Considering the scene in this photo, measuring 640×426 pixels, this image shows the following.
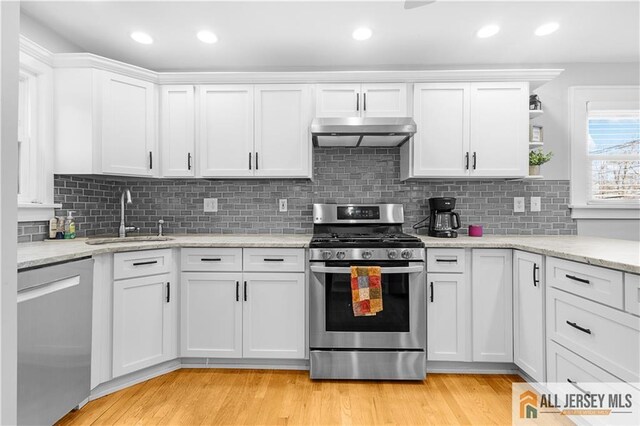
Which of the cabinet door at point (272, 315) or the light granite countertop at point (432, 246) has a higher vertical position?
the light granite countertop at point (432, 246)

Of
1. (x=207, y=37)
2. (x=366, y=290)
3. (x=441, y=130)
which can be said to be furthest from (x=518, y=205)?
(x=207, y=37)

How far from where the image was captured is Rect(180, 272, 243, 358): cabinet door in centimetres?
255

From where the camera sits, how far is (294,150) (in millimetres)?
2879

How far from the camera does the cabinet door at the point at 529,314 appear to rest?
2145mm

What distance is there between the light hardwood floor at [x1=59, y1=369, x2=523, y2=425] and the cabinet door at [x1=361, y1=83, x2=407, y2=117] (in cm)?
197

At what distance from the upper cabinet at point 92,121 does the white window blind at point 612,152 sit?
12.6 ft

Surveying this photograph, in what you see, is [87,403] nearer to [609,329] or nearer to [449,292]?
[449,292]

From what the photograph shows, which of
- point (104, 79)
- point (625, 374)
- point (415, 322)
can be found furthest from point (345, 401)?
point (104, 79)

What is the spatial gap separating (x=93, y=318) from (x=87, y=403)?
1.70 ft

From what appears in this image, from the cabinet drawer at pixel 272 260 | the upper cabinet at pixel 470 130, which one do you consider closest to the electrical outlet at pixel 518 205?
the upper cabinet at pixel 470 130

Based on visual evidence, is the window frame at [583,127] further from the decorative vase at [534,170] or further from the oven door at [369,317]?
the oven door at [369,317]

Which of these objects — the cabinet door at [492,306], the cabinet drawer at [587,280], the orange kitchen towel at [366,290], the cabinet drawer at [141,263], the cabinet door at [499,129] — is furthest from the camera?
the cabinet door at [499,129]

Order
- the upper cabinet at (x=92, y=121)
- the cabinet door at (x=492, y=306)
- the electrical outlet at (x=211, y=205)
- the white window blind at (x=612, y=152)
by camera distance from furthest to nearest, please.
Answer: the electrical outlet at (x=211, y=205)
the white window blind at (x=612, y=152)
the upper cabinet at (x=92, y=121)
the cabinet door at (x=492, y=306)

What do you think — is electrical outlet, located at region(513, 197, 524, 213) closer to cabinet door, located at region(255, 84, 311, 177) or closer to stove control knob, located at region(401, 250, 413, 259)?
stove control knob, located at region(401, 250, 413, 259)
